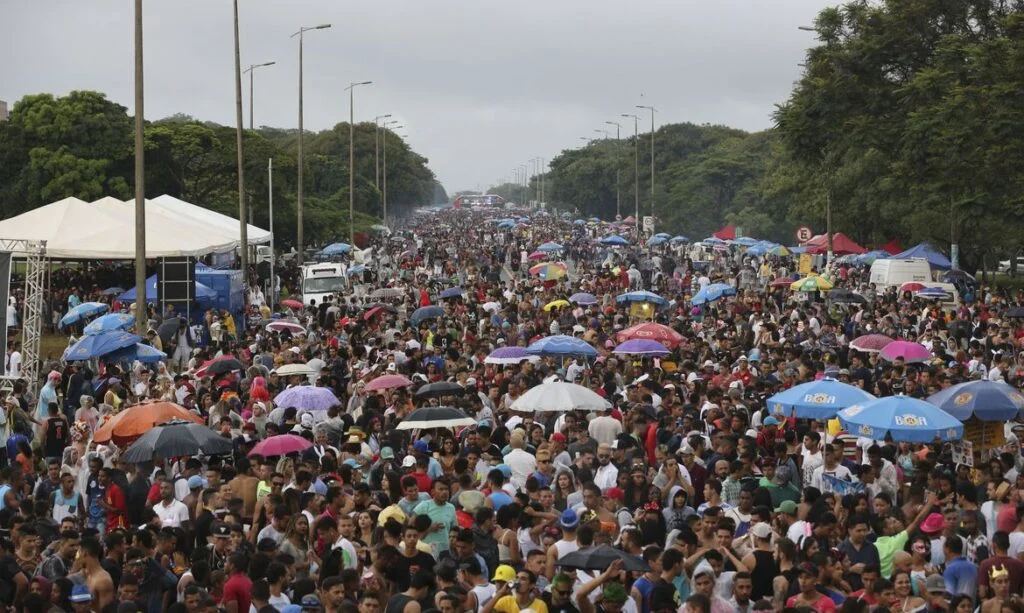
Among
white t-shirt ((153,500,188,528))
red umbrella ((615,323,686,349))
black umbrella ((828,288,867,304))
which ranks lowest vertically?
white t-shirt ((153,500,188,528))

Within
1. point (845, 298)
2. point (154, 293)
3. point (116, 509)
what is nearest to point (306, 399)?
point (116, 509)

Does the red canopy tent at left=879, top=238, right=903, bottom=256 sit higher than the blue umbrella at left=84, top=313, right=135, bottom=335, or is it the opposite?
the red canopy tent at left=879, top=238, right=903, bottom=256

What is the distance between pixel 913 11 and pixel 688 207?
61995 mm

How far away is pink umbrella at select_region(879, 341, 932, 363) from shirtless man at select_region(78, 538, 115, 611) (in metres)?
14.6

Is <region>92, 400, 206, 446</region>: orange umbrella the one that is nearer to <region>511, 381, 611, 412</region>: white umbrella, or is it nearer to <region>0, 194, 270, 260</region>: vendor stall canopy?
<region>511, 381, 611, 412</region>: white umbrella

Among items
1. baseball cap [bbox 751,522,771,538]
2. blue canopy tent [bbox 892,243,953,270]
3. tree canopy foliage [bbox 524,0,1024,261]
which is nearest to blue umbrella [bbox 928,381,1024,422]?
baseball cap [bbox 751,522,771,538]

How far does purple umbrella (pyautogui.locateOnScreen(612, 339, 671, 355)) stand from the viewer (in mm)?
22734

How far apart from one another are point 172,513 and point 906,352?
1297 centimetres

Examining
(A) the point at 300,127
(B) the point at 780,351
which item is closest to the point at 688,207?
(A) the point at 300,127

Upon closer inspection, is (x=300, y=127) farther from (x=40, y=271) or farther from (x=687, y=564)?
(x=687, y=564)

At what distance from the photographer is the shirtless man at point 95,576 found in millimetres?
10406

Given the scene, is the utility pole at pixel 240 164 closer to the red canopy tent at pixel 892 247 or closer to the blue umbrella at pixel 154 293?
the blue umbrella at pixel 154 293

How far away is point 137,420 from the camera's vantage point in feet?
51.7

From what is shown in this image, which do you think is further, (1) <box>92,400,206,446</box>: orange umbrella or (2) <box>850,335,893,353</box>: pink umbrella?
(2) <box>850,335,893,353</box>: pink umbrella
